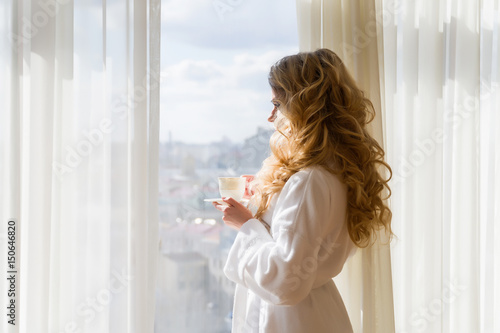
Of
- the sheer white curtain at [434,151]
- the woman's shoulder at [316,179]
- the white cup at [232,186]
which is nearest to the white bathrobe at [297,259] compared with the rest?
the woman's shoulder at [316,179]

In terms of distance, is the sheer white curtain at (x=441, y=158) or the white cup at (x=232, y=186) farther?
the sheer white curtain at (x=441, y=158)

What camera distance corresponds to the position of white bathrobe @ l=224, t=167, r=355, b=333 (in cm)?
130

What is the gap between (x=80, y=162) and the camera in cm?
152

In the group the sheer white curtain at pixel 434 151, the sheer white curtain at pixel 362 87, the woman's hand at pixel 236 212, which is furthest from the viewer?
the sheer white curtain at pixel 434 151

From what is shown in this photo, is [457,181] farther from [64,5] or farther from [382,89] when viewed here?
[64,5]

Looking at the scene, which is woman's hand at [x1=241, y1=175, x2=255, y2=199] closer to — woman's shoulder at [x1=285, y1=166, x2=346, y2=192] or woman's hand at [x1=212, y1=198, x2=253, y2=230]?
woman's hand at [x1=212, y1=198, x2=253, y2=230]

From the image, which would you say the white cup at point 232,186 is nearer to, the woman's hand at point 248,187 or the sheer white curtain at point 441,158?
the woman's hand at point 248,187

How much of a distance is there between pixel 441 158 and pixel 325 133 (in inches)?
34.9

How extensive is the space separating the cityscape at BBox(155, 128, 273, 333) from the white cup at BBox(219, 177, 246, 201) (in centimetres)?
27

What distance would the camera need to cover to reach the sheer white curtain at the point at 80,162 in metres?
1.45

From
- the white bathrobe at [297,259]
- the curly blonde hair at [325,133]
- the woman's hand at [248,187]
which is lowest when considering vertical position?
the white bathrobe at [297,259]

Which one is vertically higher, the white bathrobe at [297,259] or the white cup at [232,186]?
the white cup at [232,186]

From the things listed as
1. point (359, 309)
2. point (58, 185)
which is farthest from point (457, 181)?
point (58, 185)

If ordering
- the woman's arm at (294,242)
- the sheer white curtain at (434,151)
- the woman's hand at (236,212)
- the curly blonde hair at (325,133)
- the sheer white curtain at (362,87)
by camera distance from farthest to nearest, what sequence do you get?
the sheer white curtain at (434,151) < the sheer white curtain at (362,87) < the woman's hand at (236,212) < the curly blonde hair at (325,133) < the woman's arm at (294,242)
